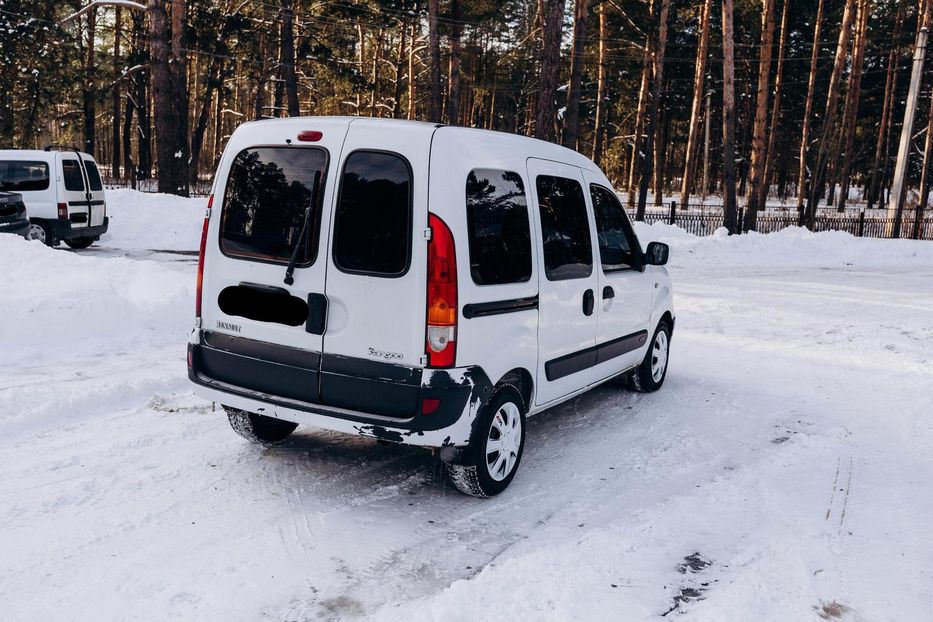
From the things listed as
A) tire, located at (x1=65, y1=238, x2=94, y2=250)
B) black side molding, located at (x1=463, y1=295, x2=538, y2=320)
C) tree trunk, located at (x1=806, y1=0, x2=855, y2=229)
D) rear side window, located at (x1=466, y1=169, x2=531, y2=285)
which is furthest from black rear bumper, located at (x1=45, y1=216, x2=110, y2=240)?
tree trunk, located at (x1=806, y1=0, x2=855, y2=229)

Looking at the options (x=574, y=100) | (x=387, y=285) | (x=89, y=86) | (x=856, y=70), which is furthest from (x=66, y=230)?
(x=856, y=70)

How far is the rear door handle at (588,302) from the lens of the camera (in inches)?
223

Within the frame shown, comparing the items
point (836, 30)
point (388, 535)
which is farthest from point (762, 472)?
point (836, 30)

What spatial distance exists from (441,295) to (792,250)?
64.6ft

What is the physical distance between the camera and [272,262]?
15.2 ft

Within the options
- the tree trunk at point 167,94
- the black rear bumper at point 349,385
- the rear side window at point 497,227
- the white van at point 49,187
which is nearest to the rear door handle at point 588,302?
the rear side window at point 497,227

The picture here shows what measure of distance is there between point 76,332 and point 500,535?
6.26m

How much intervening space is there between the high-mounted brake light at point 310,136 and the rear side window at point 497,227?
2.94 ft

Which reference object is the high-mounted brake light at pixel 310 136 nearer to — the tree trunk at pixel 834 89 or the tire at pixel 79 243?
the tire at pixel 79 243

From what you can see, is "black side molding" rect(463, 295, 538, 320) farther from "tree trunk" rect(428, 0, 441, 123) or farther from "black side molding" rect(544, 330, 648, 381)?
"tree trunk" rect(428, 0, 441, 123)

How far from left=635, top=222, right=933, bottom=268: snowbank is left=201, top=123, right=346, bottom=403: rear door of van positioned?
15612 mm

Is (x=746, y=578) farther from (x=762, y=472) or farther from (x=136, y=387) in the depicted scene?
(x=136, y=387)

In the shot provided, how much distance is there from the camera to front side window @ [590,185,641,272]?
606 cm

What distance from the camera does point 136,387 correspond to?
22.0 feet
